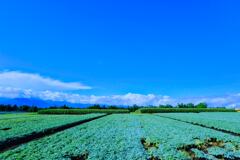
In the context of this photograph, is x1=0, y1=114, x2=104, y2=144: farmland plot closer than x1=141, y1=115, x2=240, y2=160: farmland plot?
No

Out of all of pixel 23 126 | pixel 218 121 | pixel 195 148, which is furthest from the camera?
pixel 218 121

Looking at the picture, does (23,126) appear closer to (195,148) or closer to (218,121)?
(195,148)

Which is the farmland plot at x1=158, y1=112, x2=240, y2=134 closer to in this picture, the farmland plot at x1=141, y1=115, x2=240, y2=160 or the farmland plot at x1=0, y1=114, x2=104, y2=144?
the farmland plot at x1=141, y1=115, x2=240, y2=160

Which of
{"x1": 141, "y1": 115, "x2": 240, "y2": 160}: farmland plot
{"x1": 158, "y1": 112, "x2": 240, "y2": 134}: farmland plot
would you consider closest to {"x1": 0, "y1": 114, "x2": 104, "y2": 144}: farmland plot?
{"x1": 141, "y1": 115, "x2": 240, "y2": 160}: farmland plot

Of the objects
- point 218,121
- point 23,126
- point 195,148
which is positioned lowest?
point 195,148

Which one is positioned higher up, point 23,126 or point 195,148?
point 23,126

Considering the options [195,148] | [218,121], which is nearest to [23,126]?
[195,148]

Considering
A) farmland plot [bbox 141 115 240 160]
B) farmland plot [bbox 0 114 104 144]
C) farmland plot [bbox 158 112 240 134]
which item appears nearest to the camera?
farmland plot [bbox 141 115 240 160]

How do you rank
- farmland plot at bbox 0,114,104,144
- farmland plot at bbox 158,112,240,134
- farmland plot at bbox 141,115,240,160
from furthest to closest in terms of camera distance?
farmland plot at bbox 158,112,240,134 → farmland plot at bbox 0,114,104,144 → farmland plot at bbox 141,115,240,160

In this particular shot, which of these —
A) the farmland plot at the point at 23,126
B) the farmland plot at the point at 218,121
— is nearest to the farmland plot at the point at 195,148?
the farmland plot at the point at 218,121

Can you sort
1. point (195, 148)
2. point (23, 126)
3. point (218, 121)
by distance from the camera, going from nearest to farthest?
point (195, 148) < point (23, 126) < point (218, 121)

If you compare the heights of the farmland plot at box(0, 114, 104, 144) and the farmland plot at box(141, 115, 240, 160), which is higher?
the farmland plot at box(0, 114, 104, 144)

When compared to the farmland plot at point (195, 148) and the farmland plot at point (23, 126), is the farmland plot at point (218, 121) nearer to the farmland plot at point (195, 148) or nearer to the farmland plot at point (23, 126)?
the farmland plot at point (195, 148)

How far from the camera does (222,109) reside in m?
48.8
